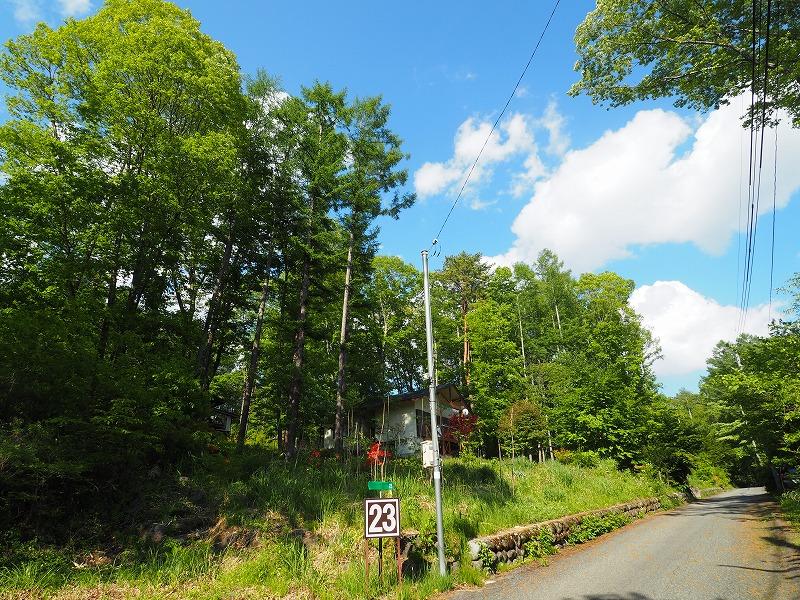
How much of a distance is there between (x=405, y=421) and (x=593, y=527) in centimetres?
1709

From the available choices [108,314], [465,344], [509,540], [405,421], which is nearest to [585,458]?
[405,421]

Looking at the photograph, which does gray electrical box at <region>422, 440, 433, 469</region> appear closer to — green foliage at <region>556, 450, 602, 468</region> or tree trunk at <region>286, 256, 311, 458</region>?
tree trunk at <region>286, 256, 311, 458</region>

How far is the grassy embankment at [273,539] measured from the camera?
7020 millimetres

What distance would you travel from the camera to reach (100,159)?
1356 centimetres

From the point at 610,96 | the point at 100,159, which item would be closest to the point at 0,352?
the point at 100,159

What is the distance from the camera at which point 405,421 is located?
2936 centimetres

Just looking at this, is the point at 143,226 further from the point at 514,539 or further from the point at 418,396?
the point at 418,396

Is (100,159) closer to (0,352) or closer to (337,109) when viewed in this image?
(0,352)

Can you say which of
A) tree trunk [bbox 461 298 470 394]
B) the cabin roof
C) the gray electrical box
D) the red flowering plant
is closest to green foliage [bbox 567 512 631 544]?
the red flowering plant

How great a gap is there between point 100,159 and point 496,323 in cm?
2462

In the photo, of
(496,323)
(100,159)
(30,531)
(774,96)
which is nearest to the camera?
(30,531)

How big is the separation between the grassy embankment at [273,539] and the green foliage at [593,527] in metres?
0.69

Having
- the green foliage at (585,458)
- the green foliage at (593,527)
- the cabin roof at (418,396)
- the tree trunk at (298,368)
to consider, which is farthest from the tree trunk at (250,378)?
the green foliage at (585,458)

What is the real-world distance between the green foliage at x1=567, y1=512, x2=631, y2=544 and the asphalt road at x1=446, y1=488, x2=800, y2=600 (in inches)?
16.3
